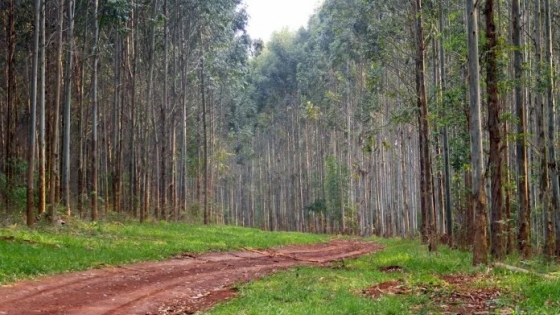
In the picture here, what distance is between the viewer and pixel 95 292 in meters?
11.2

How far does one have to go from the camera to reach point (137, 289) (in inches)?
468

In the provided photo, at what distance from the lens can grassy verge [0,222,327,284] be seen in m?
12.5

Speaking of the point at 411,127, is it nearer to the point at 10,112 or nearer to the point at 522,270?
the point at 10,112

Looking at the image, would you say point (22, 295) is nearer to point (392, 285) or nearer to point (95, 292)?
point (95, 292)

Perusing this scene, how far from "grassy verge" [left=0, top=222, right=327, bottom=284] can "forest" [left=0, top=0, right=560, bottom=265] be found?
1.59 m

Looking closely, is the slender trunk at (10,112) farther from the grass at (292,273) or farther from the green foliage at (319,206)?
the green foliage at (319,206)

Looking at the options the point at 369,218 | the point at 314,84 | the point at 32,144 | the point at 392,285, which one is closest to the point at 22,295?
the point at 392,285

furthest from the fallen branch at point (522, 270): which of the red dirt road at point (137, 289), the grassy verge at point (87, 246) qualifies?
the grassy verge at point (87, 246)

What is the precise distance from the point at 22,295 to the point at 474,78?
10777 millimetres

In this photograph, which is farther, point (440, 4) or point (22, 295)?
point (440, 4)

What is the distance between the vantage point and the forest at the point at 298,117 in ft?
54.1

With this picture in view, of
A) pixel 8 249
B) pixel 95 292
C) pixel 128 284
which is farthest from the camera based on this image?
pixel 8 249

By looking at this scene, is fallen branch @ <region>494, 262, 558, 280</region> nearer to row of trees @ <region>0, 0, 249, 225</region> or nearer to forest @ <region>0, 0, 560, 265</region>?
forest @ <region>0, 0, 560, 265</region>

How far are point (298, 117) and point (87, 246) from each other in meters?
47.2
